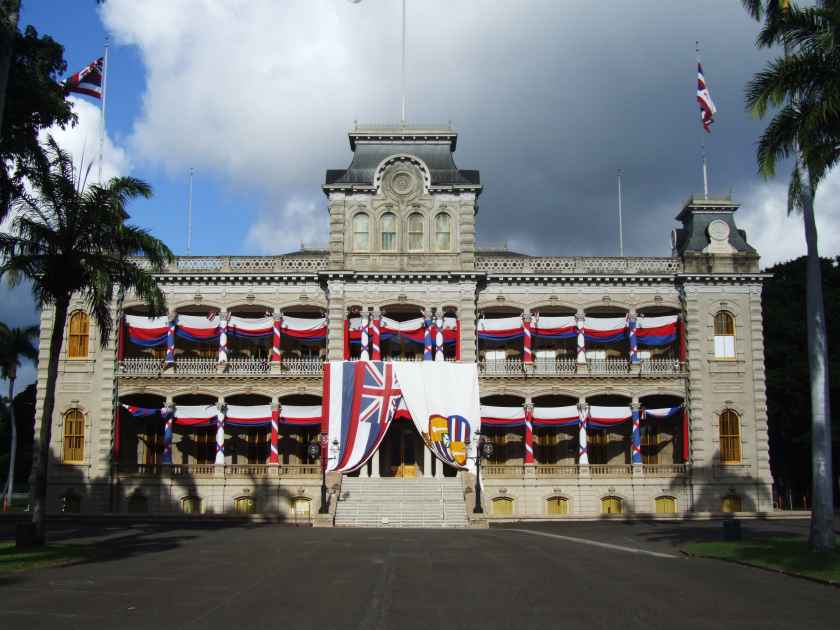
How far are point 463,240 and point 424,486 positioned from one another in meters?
12.9

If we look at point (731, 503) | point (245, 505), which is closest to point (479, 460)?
point (245, 505)

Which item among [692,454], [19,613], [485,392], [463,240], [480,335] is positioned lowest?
[19,613]

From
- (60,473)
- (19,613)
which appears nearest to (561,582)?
(19,613)

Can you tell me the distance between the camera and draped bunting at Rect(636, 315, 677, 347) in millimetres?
48250

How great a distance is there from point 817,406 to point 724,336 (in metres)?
22.9

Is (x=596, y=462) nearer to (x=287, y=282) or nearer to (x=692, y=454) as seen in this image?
(x=692, y=454)

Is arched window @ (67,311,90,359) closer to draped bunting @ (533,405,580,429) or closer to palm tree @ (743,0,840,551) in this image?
draped bunting @ (533,405,580,429)

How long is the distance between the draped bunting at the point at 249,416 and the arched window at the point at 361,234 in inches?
378

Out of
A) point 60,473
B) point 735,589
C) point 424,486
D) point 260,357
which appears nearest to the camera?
point 735,589

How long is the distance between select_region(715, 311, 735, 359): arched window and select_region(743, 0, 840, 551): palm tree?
2178 cm

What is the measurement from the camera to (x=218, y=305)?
48719 millimetres

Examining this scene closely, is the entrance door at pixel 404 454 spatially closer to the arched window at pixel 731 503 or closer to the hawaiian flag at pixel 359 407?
the hawaiian flag at pixel 359 407

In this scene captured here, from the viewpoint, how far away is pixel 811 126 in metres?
24.7

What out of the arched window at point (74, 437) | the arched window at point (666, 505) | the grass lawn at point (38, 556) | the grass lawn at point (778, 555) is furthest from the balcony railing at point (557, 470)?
the grass lawn at point (38, 556)
